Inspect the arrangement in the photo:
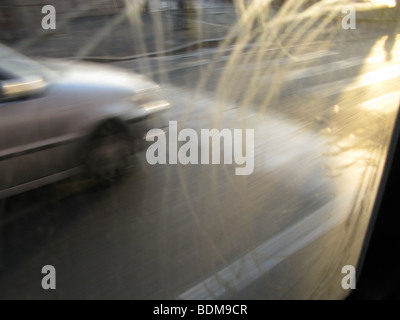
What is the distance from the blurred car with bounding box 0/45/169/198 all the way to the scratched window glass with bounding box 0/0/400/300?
0.03 feet

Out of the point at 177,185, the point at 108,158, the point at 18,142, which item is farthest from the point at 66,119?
the point at 177,185

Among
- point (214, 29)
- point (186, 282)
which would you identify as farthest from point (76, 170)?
point (214, 29)

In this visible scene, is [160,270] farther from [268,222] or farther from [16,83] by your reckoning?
[16,83]

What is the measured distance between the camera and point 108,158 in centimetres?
346

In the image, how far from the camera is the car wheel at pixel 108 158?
337 cm

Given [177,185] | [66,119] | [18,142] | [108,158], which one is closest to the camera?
[18,142]

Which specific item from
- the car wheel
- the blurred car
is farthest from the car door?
the car wheel

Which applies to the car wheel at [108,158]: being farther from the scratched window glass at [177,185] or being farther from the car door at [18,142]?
the car door at [18,142]

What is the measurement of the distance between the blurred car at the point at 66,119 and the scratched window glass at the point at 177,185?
0.03ft

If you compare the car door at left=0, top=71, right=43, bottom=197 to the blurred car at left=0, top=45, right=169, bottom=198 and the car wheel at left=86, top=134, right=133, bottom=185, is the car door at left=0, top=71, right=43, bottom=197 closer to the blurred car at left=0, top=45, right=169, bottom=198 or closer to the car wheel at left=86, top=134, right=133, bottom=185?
the blurred car at left=0, top=45, right=169, bottom=198

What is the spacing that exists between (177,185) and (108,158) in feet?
2.31

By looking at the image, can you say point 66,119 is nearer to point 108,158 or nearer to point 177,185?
point 108,158

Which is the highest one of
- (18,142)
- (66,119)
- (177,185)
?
(66,119)
